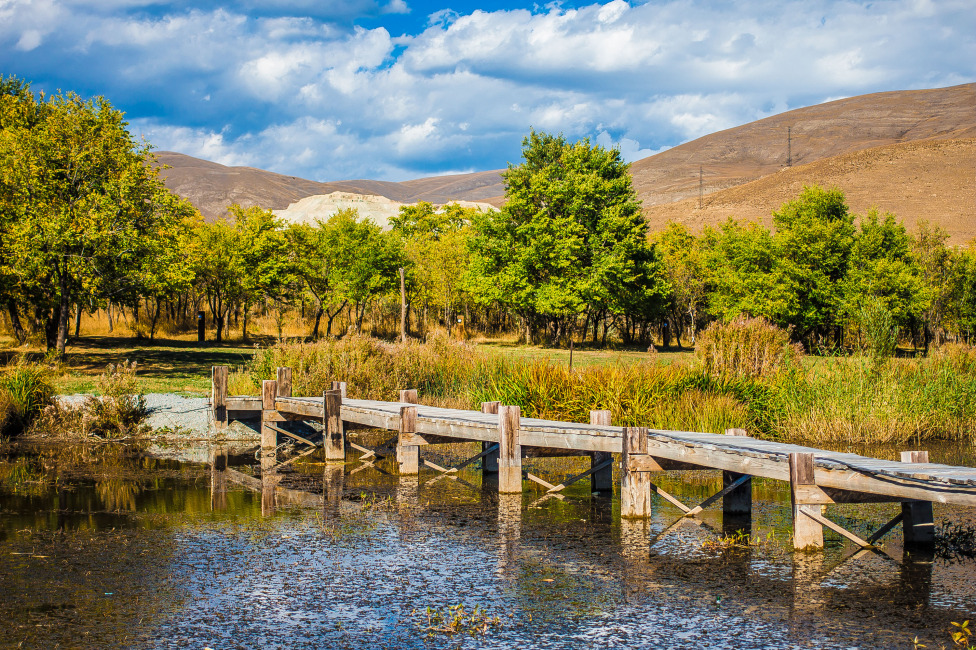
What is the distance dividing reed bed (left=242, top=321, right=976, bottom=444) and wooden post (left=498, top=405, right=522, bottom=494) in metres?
3.50

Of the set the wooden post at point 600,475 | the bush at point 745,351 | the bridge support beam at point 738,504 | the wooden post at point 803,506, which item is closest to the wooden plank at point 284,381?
the wooden post at point 600,475

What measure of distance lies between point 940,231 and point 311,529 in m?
58.2

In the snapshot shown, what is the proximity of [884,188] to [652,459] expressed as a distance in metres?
108

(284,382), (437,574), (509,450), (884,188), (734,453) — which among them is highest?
(884,188)

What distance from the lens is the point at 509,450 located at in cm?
1149

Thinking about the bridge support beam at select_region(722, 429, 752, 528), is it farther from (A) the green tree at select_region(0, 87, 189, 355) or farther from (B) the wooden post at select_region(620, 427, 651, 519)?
(A) the green tree at select_region(0, 87, 189, 355)

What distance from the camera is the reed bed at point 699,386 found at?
593 inches

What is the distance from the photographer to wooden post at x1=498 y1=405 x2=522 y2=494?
37.2 feet

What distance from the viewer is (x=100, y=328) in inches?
2031

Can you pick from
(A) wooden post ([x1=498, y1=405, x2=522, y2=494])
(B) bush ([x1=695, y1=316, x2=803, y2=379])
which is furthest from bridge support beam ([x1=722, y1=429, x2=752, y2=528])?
(B) bush ([x1=695, y1=316, x2=803, y2=379])

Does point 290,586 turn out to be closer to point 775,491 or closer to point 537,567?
point 537,567

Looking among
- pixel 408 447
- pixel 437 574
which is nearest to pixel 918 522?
pixel 437 574

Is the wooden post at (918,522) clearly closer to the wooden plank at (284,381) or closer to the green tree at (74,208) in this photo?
the wooden plank at (284,381)

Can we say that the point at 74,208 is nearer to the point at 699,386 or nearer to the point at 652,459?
the point at 699,386
